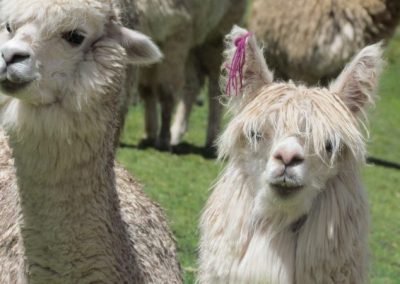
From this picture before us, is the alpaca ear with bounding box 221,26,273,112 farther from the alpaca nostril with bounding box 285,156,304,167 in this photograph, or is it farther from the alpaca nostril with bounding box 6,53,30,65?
the alpaca nostril with bounding box 6,53,30,65

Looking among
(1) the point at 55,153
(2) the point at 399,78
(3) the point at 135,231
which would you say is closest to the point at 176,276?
(3) the point at 135,231

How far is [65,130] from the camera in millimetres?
4480

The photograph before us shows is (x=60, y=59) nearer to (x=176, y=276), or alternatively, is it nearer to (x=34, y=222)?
(x=34, y=222)

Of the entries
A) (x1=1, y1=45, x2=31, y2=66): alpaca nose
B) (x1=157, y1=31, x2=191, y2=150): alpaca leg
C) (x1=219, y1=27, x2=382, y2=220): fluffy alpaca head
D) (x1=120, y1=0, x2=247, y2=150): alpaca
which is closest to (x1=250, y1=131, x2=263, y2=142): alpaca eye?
(x1=219, y1=27, x2=382, y2=220): fluffy alpaca head

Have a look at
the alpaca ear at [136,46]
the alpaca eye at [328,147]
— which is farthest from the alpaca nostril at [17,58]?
the alpaca eye at [328,147]

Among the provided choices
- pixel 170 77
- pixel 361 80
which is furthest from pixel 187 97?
pixel 361 80

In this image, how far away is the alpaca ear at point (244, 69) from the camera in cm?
459

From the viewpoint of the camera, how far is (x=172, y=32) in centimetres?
1141

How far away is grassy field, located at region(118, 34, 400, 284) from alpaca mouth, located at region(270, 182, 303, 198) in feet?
2.30

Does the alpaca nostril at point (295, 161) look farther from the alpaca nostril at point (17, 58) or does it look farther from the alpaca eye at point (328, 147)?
the alpaca nostril at point (17, 58)

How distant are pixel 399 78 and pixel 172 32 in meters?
11.0

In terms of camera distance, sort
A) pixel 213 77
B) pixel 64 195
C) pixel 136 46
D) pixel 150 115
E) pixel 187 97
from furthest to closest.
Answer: pixel 187 97
pixel 213 77
pixel 150 115
pixel 136 46
pixel 64 195

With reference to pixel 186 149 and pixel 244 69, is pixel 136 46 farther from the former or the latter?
pixel 186 149

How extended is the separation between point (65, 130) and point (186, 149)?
826cm
